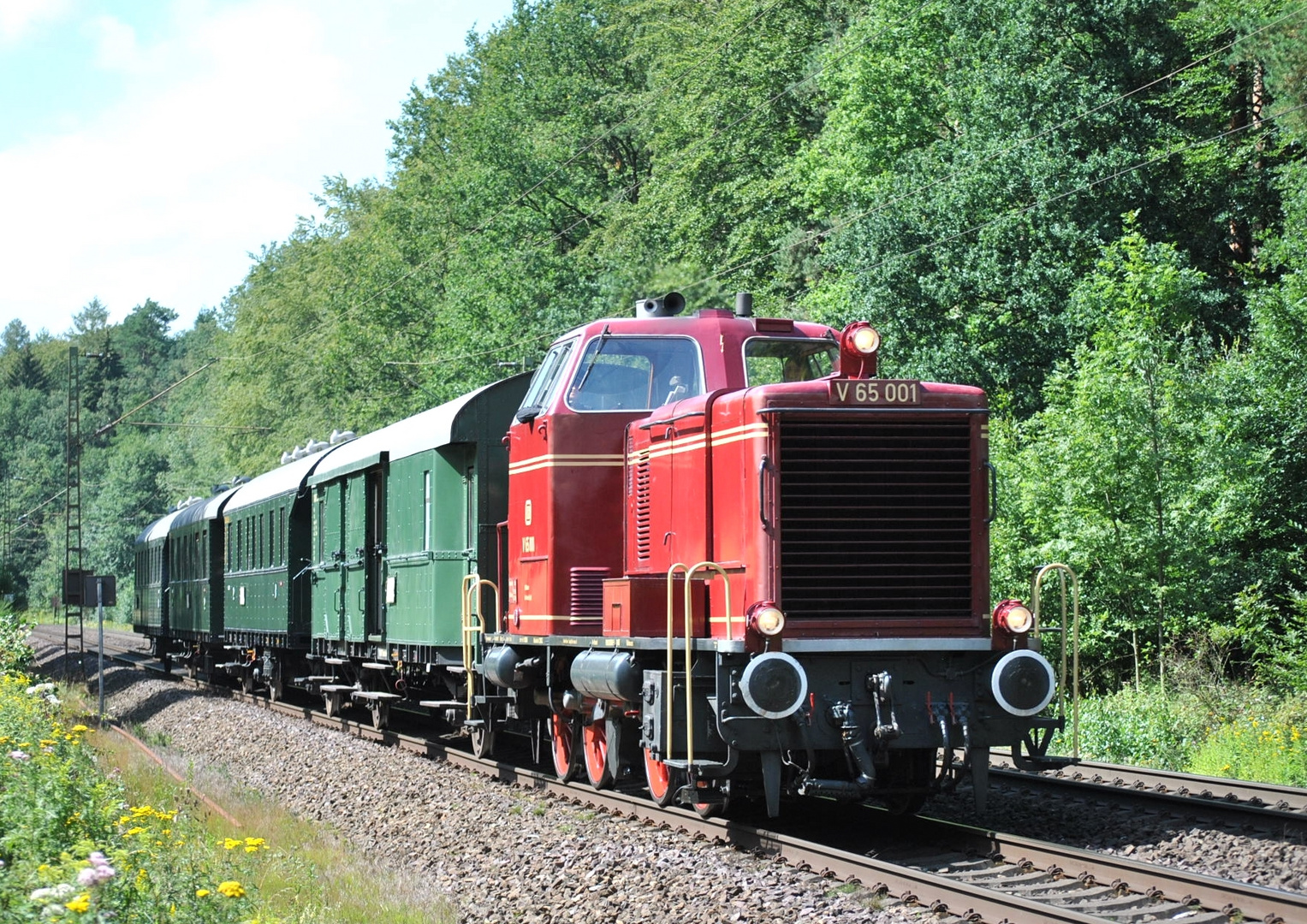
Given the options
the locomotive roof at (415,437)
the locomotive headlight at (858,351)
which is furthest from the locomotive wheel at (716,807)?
the locomotive roof at (415,437)

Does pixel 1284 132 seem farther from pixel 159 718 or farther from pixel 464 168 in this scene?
pixel 464 168

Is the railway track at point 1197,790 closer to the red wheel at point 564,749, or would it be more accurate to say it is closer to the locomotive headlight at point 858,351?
the locomotive headlight at point 858,351

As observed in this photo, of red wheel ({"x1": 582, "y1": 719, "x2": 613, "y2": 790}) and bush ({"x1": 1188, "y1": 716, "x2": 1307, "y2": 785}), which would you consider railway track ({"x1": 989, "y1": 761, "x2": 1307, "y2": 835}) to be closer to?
bush ({"x1": 1188, "y1": 716, "x2": 1307, "y2": 785})

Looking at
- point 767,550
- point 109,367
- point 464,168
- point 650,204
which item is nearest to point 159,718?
point 767,550

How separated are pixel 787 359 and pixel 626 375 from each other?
4.26 ft

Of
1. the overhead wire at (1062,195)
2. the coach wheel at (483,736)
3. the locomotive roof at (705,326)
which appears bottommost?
the coach wheel at (483,736)

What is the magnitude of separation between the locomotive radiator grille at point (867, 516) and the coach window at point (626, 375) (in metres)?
2.23

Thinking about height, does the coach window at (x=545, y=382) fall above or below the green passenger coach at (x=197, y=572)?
above

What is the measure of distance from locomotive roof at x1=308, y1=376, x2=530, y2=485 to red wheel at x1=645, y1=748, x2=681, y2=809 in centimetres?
466

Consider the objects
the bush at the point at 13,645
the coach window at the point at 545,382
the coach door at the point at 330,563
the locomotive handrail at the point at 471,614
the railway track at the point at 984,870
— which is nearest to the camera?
the railway track at the point at 984,870

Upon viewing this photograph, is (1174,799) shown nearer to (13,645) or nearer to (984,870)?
(984,870)

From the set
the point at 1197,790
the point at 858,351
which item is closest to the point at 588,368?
the point at 858,351

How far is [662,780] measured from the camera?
10383 mm

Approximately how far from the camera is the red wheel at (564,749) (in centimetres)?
1238
